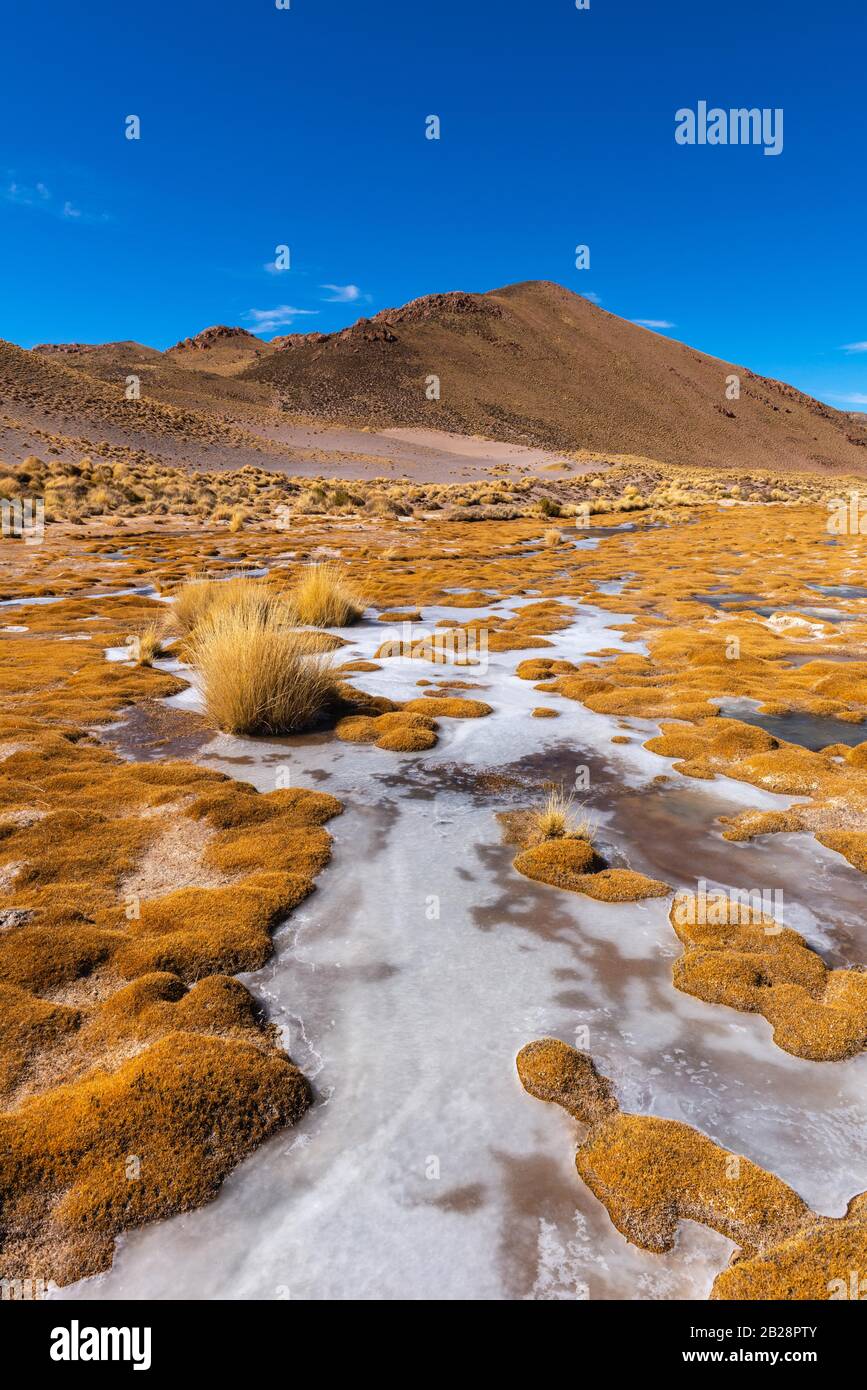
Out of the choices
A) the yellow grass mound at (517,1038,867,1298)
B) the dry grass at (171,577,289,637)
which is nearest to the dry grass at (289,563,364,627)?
the dry grass at (171,577,289,637)

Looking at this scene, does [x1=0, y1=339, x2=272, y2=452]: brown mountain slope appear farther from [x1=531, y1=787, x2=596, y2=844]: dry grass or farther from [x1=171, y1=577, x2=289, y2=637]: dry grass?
Answer: [x1=531, y1=787, x2=596, y2=844]: dry grass

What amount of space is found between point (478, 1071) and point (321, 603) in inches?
406

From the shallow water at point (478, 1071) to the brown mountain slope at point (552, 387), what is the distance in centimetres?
11307

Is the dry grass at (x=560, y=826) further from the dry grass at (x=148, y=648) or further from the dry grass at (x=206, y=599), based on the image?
the dry grass at (x=148, y=648)

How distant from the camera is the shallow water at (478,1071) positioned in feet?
8.36

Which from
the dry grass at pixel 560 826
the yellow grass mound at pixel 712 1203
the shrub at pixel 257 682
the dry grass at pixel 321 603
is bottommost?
the yellow grass mound at pixel 712 1203

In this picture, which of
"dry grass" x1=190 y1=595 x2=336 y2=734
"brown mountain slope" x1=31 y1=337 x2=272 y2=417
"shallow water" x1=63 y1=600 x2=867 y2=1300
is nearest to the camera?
"shallow water" x1=63 y1=600 x2=867 y2=1300

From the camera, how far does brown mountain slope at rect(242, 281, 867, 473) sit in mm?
121000

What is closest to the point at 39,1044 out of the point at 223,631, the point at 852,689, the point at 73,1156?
the point at 73,1156

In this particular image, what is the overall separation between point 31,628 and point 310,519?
23328 mm

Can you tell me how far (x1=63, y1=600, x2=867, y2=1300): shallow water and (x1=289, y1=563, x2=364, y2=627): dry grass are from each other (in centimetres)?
716

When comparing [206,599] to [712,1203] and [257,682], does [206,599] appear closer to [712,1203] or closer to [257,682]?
[257,682]

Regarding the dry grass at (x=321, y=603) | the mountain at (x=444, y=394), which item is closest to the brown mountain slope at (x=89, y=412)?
the mountain at (x=444, y=394)

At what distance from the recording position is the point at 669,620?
14.1m
